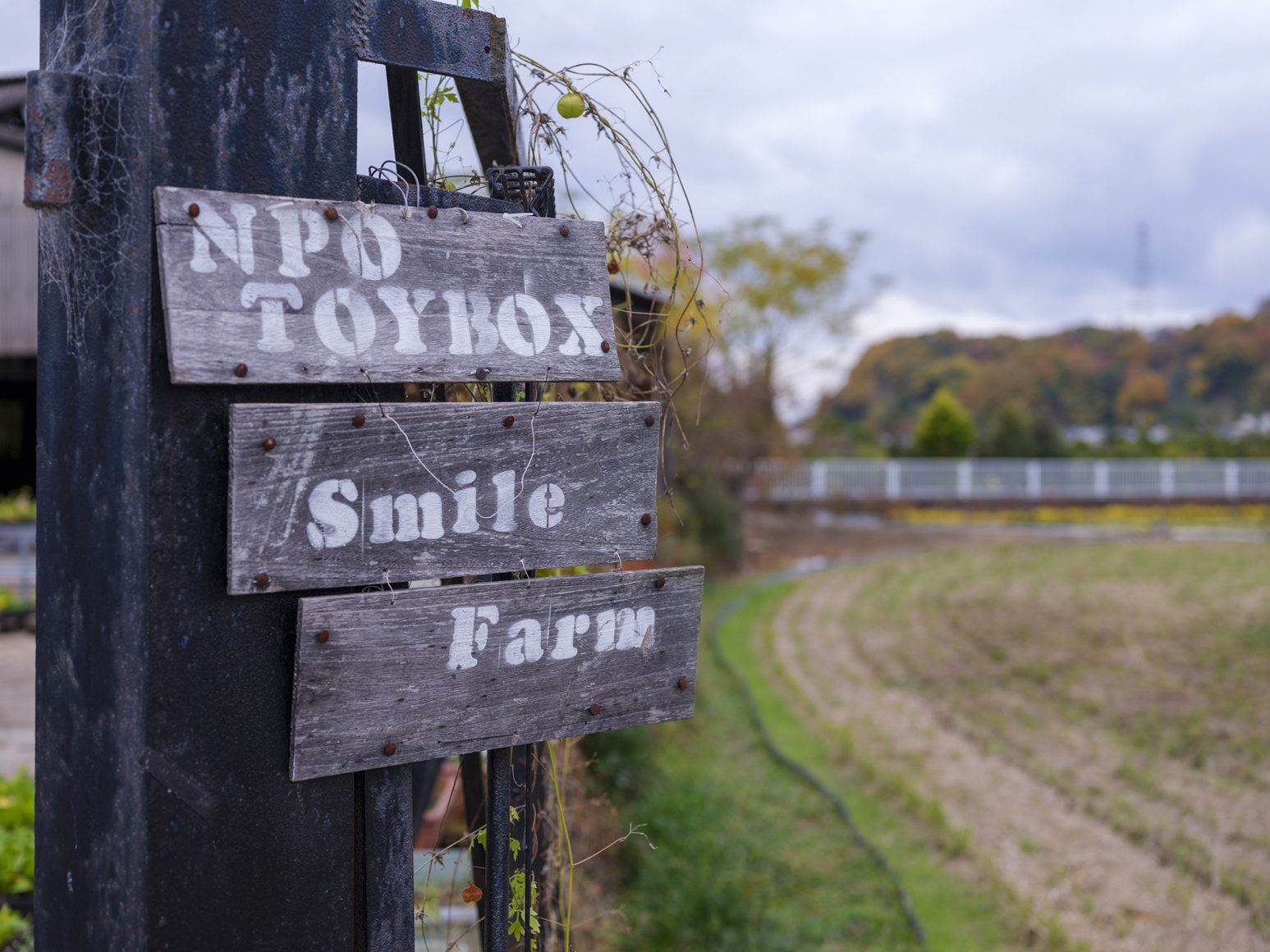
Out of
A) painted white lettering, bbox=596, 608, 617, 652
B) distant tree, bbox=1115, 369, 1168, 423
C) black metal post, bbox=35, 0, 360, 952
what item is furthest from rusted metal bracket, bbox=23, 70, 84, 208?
distant tree, bbox=1115, 369, 1168, 423

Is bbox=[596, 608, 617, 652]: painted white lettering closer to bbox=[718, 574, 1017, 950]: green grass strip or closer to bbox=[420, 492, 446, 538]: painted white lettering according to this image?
bbox=[420, 492, 446, 538]: painted white lettering

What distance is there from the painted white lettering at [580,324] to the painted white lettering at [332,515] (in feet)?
1.32

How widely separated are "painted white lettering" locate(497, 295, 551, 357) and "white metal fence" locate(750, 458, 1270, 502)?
2221 cm

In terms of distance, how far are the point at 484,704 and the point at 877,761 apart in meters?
5.77

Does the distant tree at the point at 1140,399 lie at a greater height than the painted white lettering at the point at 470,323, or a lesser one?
greater

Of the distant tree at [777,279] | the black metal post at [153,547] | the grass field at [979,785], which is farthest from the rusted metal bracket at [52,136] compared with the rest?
the distant tree at [777,279]

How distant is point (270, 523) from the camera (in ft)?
4.42

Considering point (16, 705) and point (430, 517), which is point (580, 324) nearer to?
point (430, 517)

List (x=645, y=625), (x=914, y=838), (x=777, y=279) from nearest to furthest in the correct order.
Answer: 1. (x=645, y=625)
2. (x=914, y=838)
3. (x=777, y=279)

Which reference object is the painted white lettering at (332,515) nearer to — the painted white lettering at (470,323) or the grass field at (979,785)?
the painted white lettering at (470,323)

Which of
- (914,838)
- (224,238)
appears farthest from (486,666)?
(914,838)

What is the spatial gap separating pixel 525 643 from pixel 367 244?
24.5 inches

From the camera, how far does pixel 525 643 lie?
1532 mm

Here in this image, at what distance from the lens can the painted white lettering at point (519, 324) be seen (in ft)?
5.02
